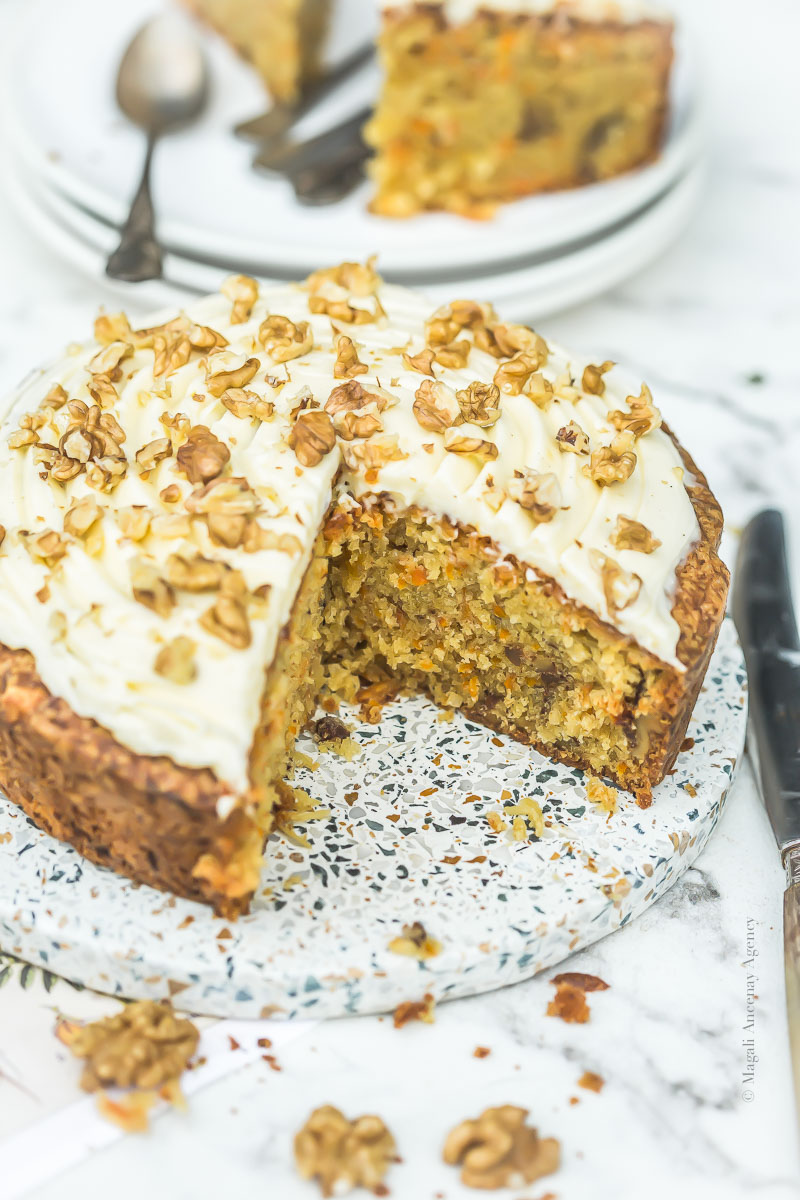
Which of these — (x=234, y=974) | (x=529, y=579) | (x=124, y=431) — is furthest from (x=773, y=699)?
(x=124, y=431)

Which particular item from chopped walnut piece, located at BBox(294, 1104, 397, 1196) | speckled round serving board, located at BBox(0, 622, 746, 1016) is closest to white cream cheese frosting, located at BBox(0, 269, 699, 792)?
speckled round serving board, located at BBox(0, 622, 746, 1016)

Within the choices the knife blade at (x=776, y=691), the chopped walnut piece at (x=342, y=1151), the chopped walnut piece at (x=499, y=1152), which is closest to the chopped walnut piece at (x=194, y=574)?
the chopped walnut piece at (x=342, y=1151)

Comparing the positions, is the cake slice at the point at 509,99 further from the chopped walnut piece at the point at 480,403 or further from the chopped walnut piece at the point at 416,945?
the chopped walnut piece at the point at 416,945

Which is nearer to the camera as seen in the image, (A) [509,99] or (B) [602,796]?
(B) [602,796]

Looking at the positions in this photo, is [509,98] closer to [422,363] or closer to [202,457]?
[422,363]

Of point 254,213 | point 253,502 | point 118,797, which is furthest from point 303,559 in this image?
point 254,213
